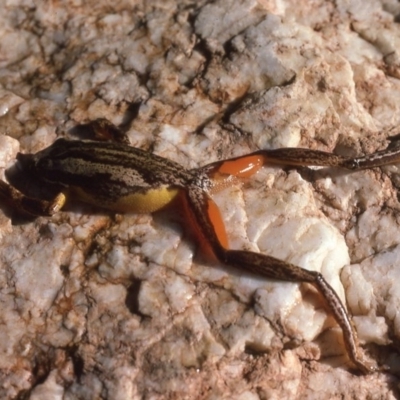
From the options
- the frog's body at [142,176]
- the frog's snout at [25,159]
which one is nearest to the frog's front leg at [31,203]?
the frog's body at [142,176]

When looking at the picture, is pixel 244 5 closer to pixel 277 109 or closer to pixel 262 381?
pixel 277 109

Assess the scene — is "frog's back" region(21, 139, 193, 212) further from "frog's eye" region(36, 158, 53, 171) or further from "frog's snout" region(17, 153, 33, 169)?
"frog's snout" region(17, 153, 33, 169)

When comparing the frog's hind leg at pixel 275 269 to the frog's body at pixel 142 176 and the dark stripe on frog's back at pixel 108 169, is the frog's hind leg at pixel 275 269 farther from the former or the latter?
the dark stripe on frog's back at pixel 108 169

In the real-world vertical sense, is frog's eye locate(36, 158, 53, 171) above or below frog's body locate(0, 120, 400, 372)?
above

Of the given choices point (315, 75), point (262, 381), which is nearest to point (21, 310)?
point (262, 381)

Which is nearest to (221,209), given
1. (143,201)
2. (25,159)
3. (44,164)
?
(143,201)

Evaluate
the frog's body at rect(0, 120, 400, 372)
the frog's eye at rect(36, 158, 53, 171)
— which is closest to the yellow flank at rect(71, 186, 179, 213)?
the frog's body at rect(0, 120, 400, 372)
